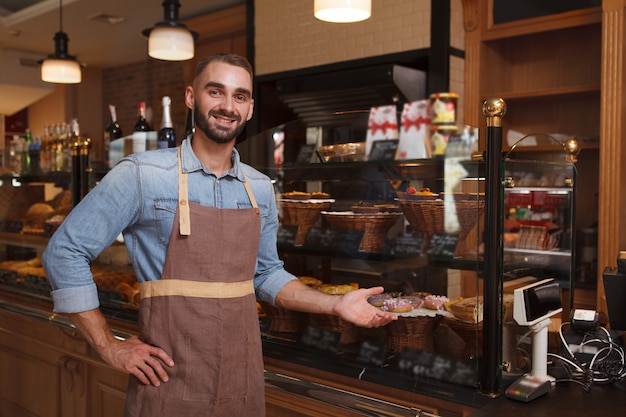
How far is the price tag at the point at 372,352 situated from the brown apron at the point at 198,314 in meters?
0.46

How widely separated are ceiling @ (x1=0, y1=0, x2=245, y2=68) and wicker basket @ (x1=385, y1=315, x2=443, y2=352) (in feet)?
15.5

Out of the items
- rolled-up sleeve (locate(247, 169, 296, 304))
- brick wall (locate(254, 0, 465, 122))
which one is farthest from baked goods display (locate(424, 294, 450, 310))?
brick wall (locate(254, 0, 465, 122))

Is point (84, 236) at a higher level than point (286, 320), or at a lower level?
higher

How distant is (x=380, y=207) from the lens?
2.12 metres

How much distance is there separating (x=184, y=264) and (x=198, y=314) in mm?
128

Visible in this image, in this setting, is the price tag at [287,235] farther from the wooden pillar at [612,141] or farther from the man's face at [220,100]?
the wooden pillar at [612,141]

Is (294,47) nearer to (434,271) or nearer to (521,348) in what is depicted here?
(434,271)

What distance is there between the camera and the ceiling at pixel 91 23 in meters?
6.12

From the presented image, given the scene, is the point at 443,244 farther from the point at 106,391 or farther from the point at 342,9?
the point at 106,391

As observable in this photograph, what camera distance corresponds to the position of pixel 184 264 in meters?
1.57

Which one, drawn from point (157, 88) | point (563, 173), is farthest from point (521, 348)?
point (157, 88)

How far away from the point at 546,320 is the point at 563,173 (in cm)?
90

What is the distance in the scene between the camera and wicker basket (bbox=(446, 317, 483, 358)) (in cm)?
168

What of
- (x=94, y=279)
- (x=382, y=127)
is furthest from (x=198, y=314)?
(x=94, y=279)
